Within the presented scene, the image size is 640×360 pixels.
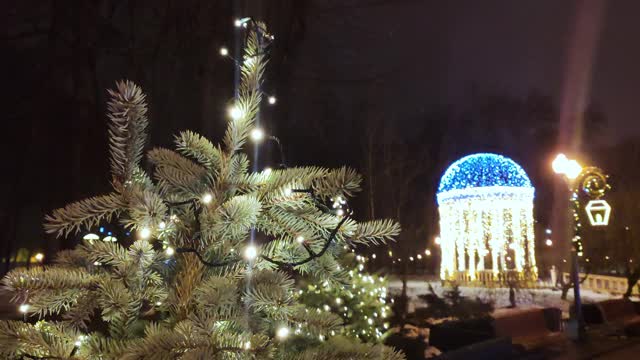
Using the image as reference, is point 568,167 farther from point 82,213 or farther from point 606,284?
point 606,284

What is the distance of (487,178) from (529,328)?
11.5 m

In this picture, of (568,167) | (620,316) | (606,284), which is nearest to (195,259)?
(568,167)

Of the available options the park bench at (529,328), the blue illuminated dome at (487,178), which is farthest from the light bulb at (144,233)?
the blue illuminated dome at (487,178)

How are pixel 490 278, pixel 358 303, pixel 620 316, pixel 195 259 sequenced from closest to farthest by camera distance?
pixel 195 259
pixel 358 303
pixel 620 316
pixel 490 278

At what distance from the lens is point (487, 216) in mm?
25703

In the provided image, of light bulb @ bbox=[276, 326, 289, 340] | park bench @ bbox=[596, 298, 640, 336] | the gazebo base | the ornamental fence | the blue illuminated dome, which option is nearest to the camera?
light bulb @ bbox=[276, 326, 289, 340]

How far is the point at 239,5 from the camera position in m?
3.08

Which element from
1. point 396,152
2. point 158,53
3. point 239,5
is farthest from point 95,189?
point 396,152

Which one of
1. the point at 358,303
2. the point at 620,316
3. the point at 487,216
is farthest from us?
the point at 487,216

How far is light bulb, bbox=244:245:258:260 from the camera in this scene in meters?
2.02

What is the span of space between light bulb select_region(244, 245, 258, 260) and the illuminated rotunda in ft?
75.2

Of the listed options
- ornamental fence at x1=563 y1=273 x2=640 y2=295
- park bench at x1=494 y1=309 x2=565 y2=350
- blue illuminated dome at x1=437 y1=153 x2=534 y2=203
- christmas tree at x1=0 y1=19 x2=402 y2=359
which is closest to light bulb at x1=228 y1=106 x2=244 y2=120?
christmas tree at x1=0 y1=19 x2=402 y2=359

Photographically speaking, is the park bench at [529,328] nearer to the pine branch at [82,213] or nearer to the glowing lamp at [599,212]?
the glowing lamp at [599,212]

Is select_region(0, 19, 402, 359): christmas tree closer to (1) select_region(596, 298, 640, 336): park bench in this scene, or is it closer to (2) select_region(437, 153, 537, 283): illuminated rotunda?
(1) select_region(596, 298, 640, 336): park bench
